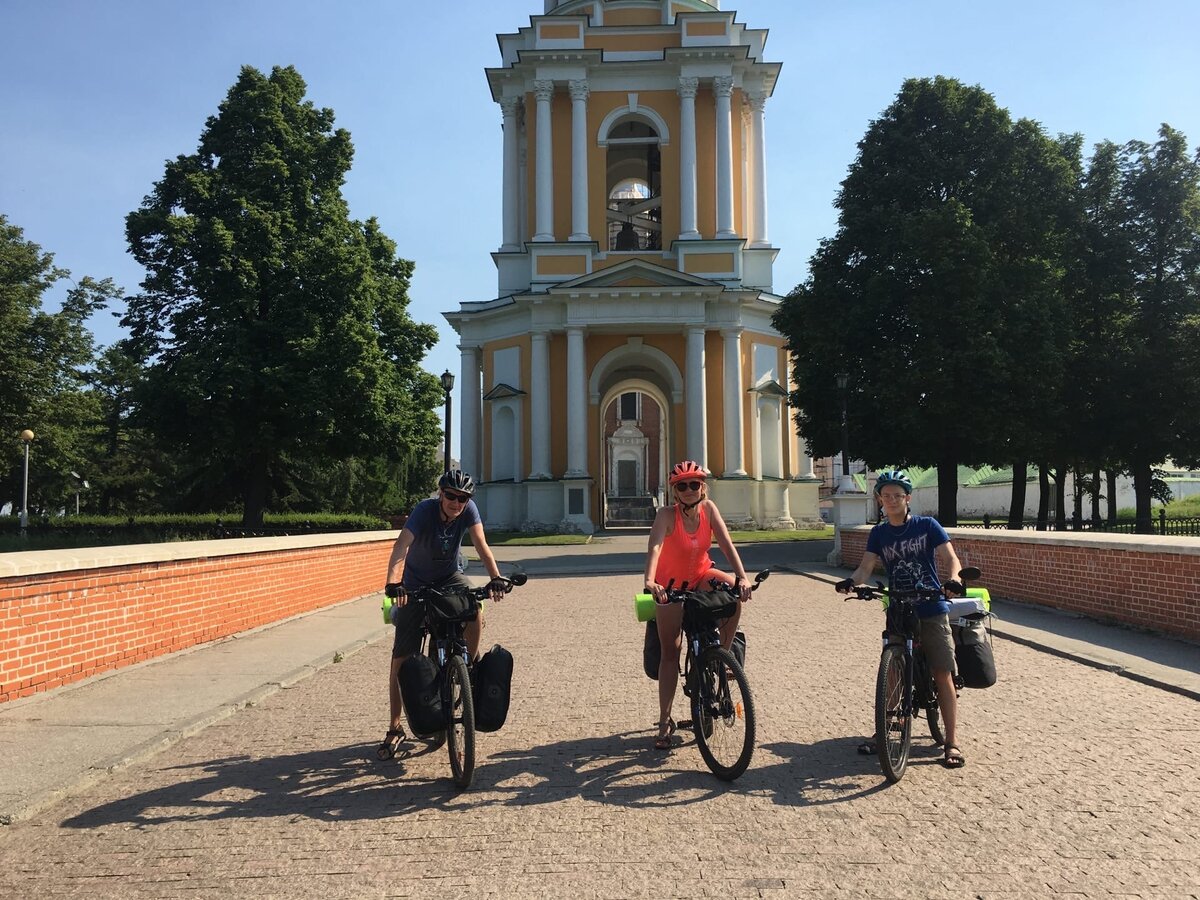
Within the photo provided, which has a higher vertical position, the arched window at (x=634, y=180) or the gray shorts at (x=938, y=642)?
the arched window at (x=634, y=180)

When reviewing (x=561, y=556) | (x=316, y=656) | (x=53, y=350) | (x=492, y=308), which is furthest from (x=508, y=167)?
(x=316, y=656)

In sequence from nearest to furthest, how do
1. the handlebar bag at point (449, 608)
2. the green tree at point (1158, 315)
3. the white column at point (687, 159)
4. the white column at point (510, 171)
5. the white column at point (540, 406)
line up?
1. the handlebar bag at point (449, 608)
2. the green tree at point (1158, 315)
3. the white column at point (540, 406)
4. the white column at point (687, 159)
5. the white column at point (510, 171)

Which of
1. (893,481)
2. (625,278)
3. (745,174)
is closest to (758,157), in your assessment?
(745,174)

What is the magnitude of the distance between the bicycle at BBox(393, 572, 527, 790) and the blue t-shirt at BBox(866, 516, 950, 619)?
216 cm

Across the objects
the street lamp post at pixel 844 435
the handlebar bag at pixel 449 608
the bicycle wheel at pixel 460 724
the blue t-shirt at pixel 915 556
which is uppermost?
the street lamp post at pixel 844 435

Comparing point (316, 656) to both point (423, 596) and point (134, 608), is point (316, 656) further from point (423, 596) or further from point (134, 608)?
point (423, 596)

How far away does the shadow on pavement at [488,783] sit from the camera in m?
4.77

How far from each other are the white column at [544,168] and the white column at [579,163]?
2.92ft

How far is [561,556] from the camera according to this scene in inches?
1033

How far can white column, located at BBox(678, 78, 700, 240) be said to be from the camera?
3875 cm

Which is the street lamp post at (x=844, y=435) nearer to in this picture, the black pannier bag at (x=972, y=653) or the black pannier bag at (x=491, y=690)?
the black pannier bag at (x=972, y=653)

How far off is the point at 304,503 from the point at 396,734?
4011cm

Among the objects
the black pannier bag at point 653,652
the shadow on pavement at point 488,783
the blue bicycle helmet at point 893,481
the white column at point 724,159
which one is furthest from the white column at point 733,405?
the shadow on pavement at point 488,783

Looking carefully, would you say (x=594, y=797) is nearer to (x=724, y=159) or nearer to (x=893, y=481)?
(x=893, y=481)
